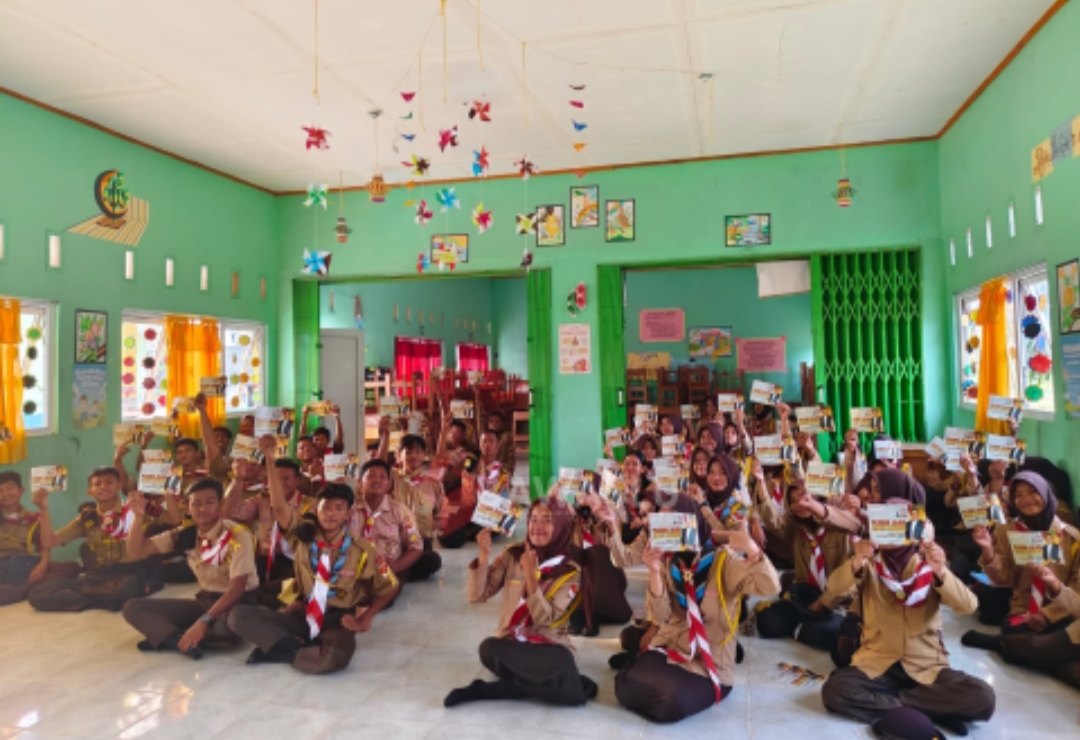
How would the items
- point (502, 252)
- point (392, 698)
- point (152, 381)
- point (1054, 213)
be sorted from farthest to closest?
point (502, 252) → point (152, 381) → point (1054, 213) → point (392, 698)

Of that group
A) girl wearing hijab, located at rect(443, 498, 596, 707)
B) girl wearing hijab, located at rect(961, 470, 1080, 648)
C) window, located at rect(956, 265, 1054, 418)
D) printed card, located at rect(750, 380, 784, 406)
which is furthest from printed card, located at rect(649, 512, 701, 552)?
window, located at rect(956, 265, 1054, 418)

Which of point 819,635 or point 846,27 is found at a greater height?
point 846,27

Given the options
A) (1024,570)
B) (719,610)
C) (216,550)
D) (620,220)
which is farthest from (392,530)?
(620,220)

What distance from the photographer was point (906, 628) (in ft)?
8.39

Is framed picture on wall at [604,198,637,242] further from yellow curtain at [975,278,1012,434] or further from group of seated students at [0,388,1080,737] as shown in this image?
yellow curtain at [975,278,1012,434]

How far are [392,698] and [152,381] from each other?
154 inches

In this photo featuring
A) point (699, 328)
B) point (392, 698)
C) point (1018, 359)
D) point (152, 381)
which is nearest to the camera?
point (392, 698)

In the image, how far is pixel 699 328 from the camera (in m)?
9.77

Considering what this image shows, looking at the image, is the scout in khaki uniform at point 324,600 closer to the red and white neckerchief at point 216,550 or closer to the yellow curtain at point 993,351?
the red and white neckerchief at point 216,550

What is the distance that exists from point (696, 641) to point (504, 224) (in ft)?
15.1

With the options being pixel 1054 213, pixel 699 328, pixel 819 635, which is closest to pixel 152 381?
pixel 819 635

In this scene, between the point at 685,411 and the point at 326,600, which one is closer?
the point at 326,600

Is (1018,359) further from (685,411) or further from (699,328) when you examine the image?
(699,328)

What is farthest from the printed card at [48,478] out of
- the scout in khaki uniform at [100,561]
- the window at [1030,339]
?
the window at [1030,339]
